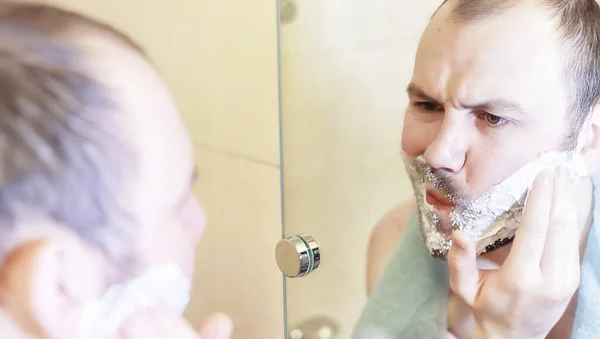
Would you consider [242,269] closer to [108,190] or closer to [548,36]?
[108,190]

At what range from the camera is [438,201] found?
1.86 ft

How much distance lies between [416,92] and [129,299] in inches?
13.9

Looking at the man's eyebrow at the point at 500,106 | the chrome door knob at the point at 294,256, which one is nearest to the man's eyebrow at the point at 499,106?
the man's eyebrow at the point at 500,106

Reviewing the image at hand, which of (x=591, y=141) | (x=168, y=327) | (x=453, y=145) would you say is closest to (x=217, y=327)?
(x=168, y=327)

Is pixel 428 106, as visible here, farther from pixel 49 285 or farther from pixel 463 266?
pixel 49 285

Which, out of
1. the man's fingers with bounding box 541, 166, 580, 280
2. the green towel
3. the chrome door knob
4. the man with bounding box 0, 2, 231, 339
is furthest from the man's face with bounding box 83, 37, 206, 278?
the man's fingers with bounding box 541, 166, 580, 280

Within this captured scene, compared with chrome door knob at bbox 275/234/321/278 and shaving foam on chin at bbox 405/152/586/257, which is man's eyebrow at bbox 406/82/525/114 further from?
chrome door knob at bbox 275/234/321/278

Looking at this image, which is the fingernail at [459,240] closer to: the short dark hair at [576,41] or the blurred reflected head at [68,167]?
the short dark hair at [576,41]

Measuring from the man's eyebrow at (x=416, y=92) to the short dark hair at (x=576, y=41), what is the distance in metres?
0.08

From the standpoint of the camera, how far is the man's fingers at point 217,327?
58cm

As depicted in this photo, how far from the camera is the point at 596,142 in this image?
55 centimetres

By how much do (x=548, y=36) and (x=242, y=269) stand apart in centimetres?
41

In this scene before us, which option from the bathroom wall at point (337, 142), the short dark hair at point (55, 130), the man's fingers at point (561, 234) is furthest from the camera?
the bathroom wall at point (337, 142)

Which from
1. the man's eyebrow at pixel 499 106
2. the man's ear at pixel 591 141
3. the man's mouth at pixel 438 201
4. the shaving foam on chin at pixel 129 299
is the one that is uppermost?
the man's eyebrow at pixel 499 106
